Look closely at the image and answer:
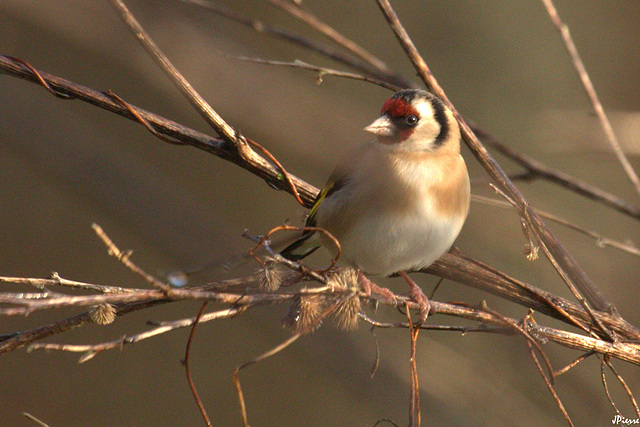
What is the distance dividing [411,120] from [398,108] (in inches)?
2.5

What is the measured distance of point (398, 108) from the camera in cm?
244

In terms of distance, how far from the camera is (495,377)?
11.9 ft

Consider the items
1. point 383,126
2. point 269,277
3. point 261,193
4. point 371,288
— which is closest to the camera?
point 269,277

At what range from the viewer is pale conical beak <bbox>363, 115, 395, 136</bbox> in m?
2.42

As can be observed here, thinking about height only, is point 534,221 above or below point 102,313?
above

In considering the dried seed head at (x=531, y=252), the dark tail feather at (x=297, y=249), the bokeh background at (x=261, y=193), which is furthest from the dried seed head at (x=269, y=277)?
the bokeh background at (x=261, y=193)

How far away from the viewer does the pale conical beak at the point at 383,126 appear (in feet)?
7.94

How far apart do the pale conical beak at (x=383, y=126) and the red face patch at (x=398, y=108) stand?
0.03 metres

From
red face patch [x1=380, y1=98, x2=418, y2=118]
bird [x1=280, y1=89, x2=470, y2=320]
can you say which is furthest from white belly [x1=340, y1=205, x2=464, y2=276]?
red face patch [x1=380, y1=98, x2=418, y2=118]

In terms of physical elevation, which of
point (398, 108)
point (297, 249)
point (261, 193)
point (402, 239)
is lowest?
point (261, 193)

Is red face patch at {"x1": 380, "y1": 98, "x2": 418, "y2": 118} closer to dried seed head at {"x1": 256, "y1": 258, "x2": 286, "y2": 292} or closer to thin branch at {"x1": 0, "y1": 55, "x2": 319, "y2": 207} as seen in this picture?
thin branch at {"x1": 0, "y1": 55, "x2": 319, "y2": 207}

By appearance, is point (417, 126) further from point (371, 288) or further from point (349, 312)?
point (349, 312)

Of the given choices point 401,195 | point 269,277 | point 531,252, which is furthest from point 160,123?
point 531,252

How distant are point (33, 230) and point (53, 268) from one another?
326 mm
